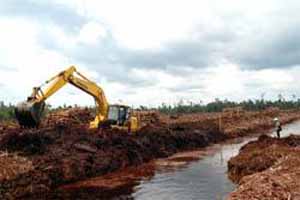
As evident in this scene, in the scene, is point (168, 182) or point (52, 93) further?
point (52, 93)

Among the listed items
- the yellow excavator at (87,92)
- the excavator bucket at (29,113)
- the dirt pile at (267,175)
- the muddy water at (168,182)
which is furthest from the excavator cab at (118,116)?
the dirt pile at (267,175)

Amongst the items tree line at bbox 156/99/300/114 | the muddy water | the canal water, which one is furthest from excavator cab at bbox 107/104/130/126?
tree line at bbox 156/99/300/114

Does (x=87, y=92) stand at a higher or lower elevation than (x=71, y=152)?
higher

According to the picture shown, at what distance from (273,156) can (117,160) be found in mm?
9888

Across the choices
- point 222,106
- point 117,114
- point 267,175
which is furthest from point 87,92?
point 222,106

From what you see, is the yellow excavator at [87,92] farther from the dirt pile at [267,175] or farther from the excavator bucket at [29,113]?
the dirt pile at [267,175]

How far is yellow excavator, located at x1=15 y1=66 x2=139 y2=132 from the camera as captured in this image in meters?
26.9

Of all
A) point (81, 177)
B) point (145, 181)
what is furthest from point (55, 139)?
point (145, 181)

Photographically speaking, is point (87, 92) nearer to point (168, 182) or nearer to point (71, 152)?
point (71, 152)

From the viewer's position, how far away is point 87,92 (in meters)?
33.7

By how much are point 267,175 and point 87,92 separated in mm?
19821

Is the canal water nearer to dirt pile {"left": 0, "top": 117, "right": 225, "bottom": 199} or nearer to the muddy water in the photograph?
the muddy water

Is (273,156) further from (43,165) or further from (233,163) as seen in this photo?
(43,165)

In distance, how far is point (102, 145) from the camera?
31188 millimetres
